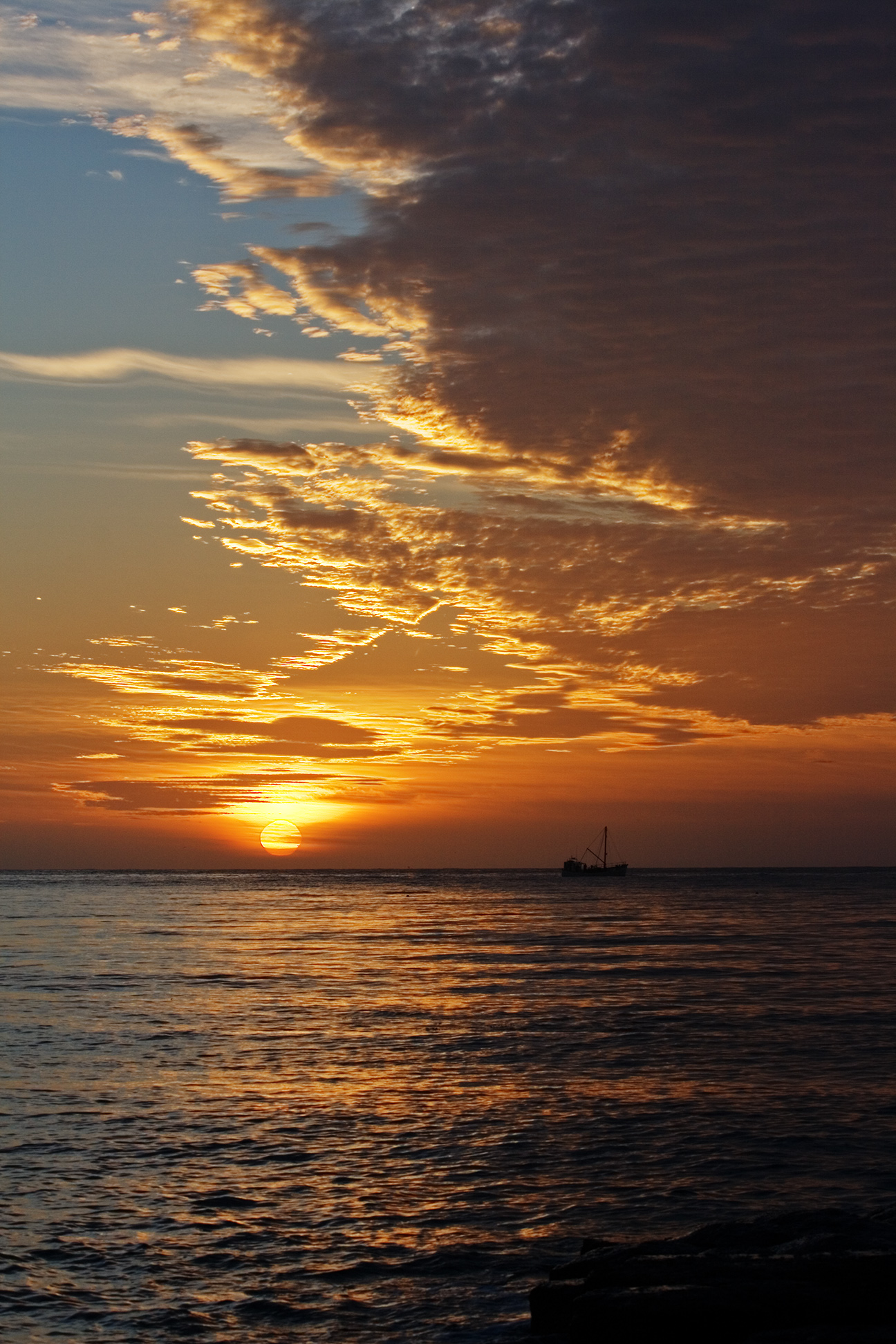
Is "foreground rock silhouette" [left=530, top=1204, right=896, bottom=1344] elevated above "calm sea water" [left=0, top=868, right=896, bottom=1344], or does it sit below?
above

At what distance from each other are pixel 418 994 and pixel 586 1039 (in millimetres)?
12925

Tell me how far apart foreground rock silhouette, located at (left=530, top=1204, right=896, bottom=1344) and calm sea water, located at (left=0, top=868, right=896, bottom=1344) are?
1.07 m

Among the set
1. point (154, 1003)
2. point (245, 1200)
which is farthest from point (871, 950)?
point (245, 1200)

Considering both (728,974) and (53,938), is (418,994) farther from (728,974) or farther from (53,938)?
(53,938)

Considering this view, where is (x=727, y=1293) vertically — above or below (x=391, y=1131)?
above

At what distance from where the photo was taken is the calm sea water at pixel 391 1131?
14.7 metres

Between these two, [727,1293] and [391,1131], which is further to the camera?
[391,1131]

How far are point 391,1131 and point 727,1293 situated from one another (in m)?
11.2

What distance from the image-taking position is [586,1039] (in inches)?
1312

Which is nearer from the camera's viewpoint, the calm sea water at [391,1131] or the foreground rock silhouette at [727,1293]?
the foreground rock silhouette at [727,1293]

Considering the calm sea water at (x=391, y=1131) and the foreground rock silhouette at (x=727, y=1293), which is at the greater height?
the foreground rock silhouette at (x=727, y=1293)

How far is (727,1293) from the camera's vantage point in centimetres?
1225

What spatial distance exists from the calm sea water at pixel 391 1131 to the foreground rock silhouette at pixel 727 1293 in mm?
1065

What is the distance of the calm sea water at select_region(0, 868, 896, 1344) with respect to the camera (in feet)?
48.1
